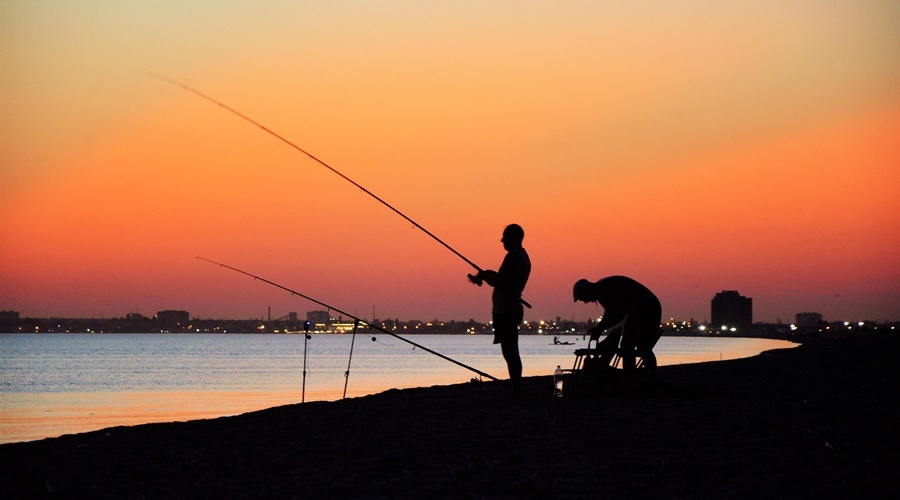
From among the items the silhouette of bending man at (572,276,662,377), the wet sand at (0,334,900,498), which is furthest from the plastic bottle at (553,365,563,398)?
the silhouette of bending man at (572,276,662,377)

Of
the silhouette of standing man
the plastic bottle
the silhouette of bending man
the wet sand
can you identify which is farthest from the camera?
the plastic bottle

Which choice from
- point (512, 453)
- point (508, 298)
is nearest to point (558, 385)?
point (508, 298)

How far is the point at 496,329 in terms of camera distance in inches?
430

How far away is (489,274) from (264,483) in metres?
4.68

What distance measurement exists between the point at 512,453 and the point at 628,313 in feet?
15.5

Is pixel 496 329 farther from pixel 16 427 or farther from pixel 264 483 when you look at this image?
pixel 16 427

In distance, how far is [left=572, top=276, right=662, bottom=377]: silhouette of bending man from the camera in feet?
38.2

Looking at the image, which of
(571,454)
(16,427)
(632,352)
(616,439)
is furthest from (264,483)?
(16,427)

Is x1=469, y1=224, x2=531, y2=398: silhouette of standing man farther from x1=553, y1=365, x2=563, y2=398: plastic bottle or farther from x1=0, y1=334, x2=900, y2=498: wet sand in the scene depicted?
x1=553, y1=365, x2=563, y2=398: plastic bottle

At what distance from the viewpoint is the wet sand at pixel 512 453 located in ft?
19.7

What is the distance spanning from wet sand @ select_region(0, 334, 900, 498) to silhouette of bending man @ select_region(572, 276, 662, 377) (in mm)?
604

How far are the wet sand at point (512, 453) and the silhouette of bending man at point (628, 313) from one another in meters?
0.60

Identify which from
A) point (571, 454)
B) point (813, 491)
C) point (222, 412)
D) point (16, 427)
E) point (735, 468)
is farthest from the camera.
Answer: point (222, 412)

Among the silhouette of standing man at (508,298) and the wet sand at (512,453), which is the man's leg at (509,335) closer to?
the silhouette of standing man at (508,298)
